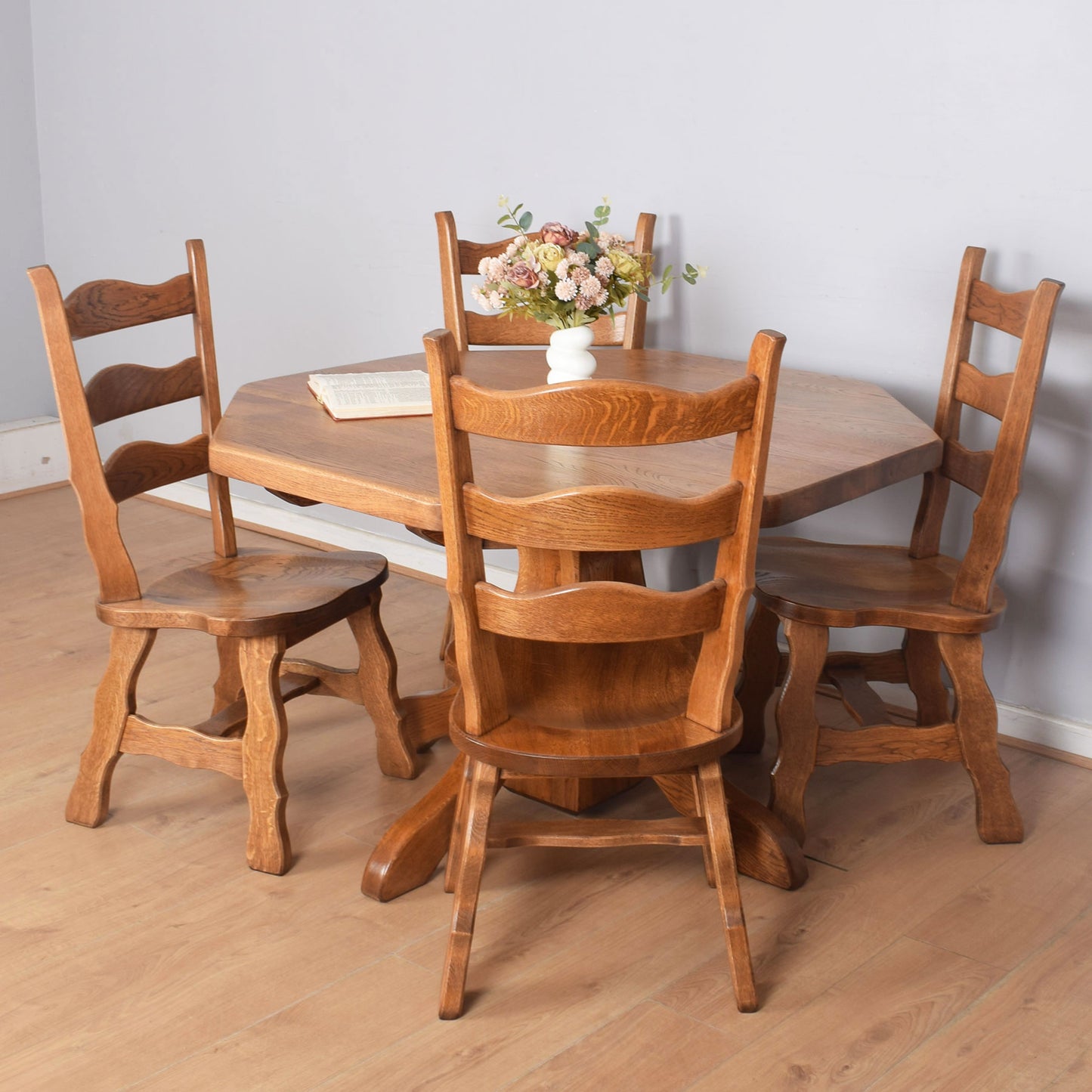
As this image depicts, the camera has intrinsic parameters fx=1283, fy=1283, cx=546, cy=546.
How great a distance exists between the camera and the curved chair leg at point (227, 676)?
8.51 ft

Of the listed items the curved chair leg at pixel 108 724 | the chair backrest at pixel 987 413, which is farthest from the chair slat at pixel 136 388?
the chair backrest at pixel 987 413

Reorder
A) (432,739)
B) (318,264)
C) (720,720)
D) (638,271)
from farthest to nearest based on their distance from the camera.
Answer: (318,264) < (432,739) < (638,271) < (720,720)

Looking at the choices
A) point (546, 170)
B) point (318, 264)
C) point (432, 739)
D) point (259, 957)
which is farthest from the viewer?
point (318, 264)

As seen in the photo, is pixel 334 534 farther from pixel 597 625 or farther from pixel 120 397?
pixel 597 625

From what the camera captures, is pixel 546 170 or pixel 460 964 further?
pixel 546 170

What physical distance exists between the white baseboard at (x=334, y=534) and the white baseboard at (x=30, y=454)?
42 centimetres

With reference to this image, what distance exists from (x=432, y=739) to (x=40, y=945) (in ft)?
2.75

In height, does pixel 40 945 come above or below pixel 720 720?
below

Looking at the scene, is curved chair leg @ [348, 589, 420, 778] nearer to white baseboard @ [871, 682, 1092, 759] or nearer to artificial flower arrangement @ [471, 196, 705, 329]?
artificial flower arrangement @ [471, 196, 705, 329]

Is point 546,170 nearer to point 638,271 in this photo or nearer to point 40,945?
point 638,271

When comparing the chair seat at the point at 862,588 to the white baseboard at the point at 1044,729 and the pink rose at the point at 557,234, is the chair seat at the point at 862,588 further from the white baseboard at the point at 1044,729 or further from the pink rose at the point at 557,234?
the pink rose at the point at 557,234

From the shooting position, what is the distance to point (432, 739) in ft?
8.37

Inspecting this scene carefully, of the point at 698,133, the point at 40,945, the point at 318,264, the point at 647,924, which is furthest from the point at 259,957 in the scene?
the point at 318,264

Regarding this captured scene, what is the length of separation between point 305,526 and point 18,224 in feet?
5.23
